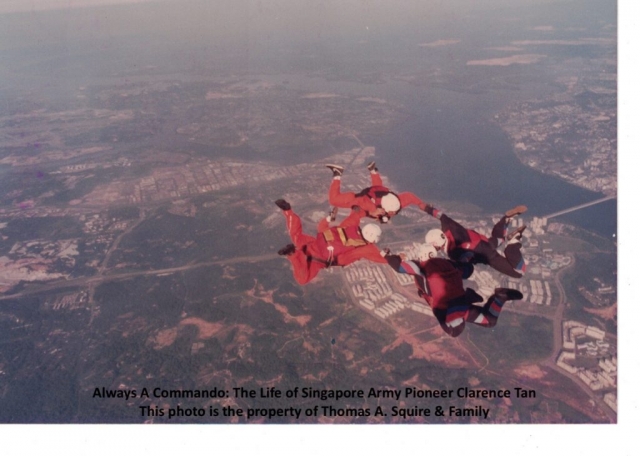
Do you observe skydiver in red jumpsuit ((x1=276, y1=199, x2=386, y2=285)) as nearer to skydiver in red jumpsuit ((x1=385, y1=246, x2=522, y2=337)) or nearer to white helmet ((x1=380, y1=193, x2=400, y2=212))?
white helmet ((x1=380, y1=193, x2=400, y2=212))

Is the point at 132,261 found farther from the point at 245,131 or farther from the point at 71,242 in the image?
the point at 245,131

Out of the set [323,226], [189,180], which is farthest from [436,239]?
[189,180]

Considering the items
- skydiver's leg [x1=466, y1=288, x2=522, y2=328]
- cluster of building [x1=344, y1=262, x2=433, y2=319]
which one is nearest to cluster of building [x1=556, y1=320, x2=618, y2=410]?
cluster of building [x1=344, y1=262, x2=433, y2=319]

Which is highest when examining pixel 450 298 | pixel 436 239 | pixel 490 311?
pixel 436 239

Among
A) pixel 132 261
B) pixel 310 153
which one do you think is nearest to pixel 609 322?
pixel 310 153

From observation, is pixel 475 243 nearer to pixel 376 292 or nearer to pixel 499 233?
pixel 499 233

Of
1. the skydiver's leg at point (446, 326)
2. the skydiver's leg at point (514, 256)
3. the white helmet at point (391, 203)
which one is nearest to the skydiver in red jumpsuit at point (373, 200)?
the white helmet at point (391, 203)
